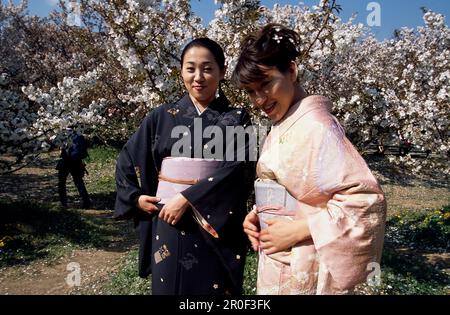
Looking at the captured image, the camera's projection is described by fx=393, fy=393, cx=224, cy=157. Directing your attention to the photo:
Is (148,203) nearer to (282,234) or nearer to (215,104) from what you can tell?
(215,104)

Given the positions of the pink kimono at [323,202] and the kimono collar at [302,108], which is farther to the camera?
the kimono collar at [302,108]

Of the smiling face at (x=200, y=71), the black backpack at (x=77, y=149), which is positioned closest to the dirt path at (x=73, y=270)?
the black backpack at (x=77, y=149)

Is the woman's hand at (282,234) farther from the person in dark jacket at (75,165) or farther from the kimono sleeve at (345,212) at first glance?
the person in dark jacket at (75,165)

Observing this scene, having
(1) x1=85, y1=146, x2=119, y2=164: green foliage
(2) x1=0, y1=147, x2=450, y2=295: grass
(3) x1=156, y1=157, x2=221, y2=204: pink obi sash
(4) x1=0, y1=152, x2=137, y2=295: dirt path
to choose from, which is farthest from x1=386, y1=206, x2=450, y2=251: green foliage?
(1) x1=85, y1=146, x2=119, y2=164: green foliage

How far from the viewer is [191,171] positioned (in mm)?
2412

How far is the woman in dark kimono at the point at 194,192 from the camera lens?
2.40 metres

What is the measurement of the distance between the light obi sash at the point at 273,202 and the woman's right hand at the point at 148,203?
2.73 ft

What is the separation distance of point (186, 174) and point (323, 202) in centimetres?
103

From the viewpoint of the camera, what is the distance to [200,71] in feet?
7.91

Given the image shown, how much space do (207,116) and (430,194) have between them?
11.8 m

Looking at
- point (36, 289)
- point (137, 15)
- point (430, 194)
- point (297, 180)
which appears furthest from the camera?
point (430, 194)
